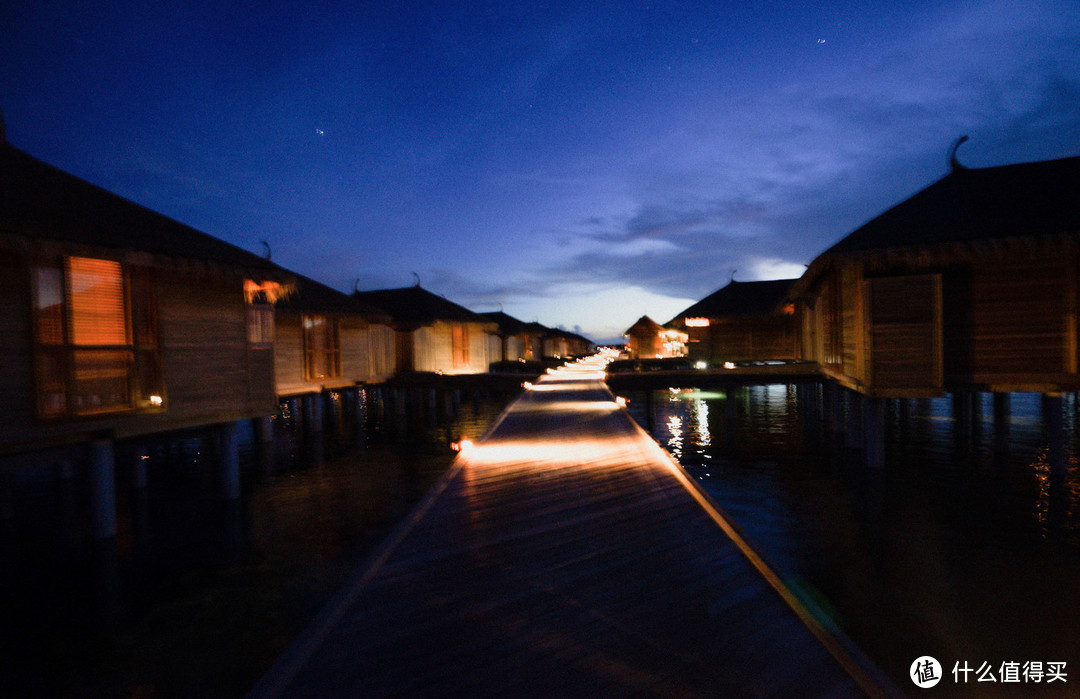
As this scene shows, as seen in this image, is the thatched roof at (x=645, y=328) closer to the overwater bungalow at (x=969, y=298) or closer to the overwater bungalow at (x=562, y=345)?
the overwater bungalow at (x=562, y=345)

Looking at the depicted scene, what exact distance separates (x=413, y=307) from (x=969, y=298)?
24269mm

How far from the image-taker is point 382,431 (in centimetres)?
2139

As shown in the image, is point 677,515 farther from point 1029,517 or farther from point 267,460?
point 267,460

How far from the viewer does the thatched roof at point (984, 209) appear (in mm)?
10742

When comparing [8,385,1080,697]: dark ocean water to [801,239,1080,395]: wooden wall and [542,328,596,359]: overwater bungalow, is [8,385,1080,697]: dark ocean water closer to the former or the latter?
[801,239,1080,395]: wooden wall

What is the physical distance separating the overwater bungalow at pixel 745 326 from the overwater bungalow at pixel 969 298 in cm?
1501

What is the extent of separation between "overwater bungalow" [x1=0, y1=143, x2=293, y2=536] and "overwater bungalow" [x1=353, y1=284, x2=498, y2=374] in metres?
15.4

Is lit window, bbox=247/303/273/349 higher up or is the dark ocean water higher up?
lit window, bbox=247/303/273/349

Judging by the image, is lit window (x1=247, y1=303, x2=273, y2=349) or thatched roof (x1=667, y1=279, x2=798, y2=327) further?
thatched roof (x1=667, y1=279, x2=798, y2=327)

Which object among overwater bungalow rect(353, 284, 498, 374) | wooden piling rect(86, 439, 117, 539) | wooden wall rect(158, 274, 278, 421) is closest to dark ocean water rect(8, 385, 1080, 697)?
wooden piling rect(86, 439, 117, 539)

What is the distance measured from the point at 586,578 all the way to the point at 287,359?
15529mm

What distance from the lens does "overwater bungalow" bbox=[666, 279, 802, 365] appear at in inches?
1086

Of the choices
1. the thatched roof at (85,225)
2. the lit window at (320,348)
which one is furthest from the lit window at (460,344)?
the thatched roof at (85,225)

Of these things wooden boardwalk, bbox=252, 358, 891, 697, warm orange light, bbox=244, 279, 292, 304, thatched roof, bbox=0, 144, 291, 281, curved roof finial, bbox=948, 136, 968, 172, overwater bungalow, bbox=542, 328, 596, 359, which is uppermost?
curved roof finial, bbox=948, 136, 968, 172
